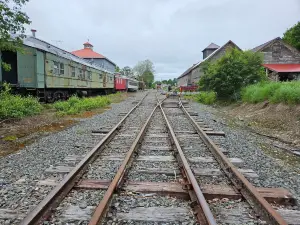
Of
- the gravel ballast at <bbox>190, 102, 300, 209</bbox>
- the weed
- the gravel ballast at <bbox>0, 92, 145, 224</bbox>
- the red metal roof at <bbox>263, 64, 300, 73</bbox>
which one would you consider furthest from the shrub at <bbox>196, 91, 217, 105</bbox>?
the weed

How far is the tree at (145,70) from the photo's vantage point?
95625 millimetres

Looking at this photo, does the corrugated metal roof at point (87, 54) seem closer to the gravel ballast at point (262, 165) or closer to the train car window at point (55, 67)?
the train car window at point (55, 67)

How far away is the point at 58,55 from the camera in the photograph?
530 inches

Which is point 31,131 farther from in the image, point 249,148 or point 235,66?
point 235,66

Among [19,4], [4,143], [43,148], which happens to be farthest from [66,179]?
[19,4]

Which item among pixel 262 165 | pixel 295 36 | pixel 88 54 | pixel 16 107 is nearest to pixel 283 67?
pixel 295 36

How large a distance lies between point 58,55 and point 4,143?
9168 mm

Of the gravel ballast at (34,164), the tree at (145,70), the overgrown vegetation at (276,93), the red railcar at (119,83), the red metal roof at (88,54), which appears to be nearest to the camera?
the gravel ballast at (34,164)

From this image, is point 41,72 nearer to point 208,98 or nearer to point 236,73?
point 236,73

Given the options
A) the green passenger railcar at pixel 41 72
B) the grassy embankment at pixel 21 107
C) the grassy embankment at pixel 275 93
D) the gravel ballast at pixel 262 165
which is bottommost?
the gravel ballast at pixel 262 165

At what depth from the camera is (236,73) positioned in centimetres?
1491

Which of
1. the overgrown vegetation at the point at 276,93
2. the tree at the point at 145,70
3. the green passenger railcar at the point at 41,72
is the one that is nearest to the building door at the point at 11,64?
the green passenger railcar at the point at 41,72

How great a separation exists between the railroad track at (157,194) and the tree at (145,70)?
91063 mm

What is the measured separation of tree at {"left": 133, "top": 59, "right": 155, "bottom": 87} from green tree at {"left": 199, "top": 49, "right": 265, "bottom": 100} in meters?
79.1
